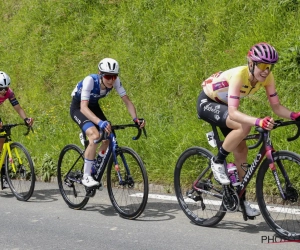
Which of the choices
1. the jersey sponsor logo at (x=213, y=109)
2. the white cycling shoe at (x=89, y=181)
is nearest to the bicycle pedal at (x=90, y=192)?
the white cycling shoe at (x=89, y=181)

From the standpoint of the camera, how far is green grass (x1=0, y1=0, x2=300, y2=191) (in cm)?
982

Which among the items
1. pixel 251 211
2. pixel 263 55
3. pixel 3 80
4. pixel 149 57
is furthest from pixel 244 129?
pixel 149 57

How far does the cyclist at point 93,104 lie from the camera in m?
7.33

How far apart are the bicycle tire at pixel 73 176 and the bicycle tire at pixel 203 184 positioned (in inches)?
60.1

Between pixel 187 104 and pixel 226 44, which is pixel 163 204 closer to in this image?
pixel 187 104

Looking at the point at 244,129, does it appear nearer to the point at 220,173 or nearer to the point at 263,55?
the point at 220,173

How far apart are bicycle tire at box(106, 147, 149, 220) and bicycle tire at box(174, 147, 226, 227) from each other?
18.1 inches

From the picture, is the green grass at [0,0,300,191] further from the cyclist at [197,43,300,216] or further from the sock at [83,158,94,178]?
the cyclist at [197,43,300,216]

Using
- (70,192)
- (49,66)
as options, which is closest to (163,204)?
(70,192)

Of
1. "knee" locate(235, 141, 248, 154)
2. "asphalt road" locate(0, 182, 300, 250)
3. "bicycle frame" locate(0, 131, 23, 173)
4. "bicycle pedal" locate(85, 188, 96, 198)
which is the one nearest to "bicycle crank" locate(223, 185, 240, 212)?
"asphalt road" locate(0, 182, 300, 250)

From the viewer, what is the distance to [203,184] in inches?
269

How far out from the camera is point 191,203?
23.8ft

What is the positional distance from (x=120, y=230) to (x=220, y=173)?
4.40ft

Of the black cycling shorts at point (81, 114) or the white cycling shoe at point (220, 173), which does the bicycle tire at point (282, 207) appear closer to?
the white cycling shoe at point (220, 173)
